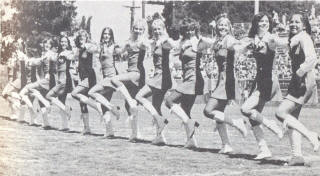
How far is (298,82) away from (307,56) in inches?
10.5

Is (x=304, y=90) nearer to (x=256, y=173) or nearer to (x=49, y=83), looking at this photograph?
(x=256, y=173)

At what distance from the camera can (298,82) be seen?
579 cm

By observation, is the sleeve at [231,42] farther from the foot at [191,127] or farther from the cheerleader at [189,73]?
the foot at [191,127]

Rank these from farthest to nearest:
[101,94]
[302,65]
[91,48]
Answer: [91,48]
[101,94]
[302,65]

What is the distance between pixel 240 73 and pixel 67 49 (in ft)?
30.2

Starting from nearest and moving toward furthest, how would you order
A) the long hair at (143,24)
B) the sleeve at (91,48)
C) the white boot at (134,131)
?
the long hair at (143,24) → the white boot at (134,131) → the sleeve at (91,48)

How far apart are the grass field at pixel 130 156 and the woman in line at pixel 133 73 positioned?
16.6 inches

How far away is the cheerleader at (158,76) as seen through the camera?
24.7 feet

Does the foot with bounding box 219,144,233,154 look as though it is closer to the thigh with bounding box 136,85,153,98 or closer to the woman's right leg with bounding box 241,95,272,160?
the woman's right leg with bounding box 241,95,272,160

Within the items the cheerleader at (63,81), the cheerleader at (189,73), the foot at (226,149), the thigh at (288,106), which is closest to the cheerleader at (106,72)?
the cheerleader at (63,81)

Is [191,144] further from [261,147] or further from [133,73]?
[133,73]

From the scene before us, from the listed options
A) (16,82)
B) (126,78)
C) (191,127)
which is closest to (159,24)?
(126,78)

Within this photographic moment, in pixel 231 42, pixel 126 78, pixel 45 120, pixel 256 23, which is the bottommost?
pixel 45 120

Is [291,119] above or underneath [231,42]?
underneath
